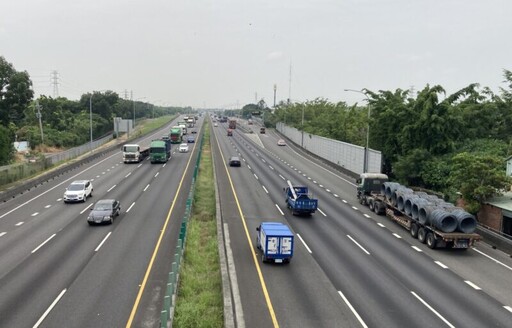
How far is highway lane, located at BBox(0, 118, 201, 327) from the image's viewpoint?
18.7 meters

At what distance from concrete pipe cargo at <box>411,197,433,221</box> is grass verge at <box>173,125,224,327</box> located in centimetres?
1372

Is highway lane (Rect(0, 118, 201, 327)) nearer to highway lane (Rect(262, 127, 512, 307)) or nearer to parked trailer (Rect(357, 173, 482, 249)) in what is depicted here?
highway lane (Rect(262, 127, 512, 307))

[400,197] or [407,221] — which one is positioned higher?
[400,197]

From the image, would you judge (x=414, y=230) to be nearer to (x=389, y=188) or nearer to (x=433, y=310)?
(x=389, y=188)

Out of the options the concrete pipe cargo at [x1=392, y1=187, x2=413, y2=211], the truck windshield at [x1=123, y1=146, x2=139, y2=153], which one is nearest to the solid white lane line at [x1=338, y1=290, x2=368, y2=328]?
the concrete pipe cargo at [x1=392, y1=187, x2=413, y2=211]

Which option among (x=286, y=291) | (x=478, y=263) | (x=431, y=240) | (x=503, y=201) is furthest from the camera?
(x=503, y=201)

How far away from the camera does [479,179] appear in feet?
112

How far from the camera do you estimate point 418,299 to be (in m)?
20.8

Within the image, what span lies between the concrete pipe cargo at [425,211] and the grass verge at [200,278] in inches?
538

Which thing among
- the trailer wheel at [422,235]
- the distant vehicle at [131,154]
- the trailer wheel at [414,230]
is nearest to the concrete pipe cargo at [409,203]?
the trailer wheel at [414,230]

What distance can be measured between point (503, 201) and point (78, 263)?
29.0 metres

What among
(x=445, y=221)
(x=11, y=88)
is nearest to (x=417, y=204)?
(x=445, y=221)

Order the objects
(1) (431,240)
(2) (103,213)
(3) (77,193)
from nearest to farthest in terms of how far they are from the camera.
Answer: (1) (431,240) < (2) (103,213) < (3) (77,193)

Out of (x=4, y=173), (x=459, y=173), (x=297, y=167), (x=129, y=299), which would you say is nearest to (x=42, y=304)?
(x=129, y=299)
